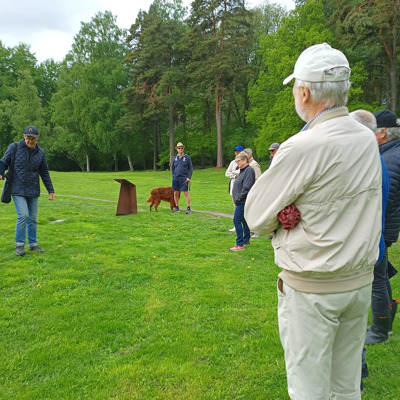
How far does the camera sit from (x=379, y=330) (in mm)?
3398

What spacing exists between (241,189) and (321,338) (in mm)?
4967

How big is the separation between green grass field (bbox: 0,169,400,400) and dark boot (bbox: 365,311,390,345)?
77mm

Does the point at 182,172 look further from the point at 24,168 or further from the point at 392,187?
the point at 392,187

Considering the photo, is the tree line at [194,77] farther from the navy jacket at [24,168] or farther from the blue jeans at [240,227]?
the navy jacket at [24,168]

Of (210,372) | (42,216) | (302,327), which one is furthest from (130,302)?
(42,216)

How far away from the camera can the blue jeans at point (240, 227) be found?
21.6 ft

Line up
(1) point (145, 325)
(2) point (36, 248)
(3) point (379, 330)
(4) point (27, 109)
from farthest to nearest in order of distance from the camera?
(4) point (27, 109)
(2) point (36, 248)
(1) point (145, 325)
(3) point (379, 330)

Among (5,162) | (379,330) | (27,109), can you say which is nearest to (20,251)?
(5,162)

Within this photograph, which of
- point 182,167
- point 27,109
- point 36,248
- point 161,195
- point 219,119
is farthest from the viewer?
point 27,109

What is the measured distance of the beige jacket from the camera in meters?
1.61

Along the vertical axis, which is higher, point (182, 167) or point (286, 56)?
point (286, 56)

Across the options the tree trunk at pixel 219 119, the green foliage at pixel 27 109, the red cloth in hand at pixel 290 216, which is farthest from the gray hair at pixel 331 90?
the green foliage at pixel 27 109

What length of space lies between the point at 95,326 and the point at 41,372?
2.56ft

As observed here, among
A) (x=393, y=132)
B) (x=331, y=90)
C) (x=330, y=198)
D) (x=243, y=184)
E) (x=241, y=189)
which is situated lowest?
(x=241, y=189)
